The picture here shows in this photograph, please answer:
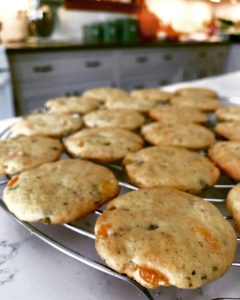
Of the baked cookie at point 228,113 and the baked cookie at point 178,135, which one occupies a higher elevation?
the baked cookie at point 228,113

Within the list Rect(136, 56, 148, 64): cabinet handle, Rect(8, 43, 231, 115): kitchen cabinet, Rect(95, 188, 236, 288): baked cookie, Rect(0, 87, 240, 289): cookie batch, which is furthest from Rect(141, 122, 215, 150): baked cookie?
Rect(136, 56, 148, 64): cabinet handle

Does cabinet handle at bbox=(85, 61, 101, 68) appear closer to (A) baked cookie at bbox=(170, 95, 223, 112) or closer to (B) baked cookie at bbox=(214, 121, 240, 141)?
(A) baked cookie at bbox=(170, 95, 223, 112)

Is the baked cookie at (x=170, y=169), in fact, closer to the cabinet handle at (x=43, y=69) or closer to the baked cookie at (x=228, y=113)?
the baked cookie at (x=228, y=113)

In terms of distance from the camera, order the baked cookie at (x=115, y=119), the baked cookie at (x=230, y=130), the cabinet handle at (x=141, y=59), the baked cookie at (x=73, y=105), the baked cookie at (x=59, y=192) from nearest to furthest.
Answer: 1. the baked cookie at (x=59, y=192)
2. the baked cookie at (x=230, y=130)
3. the baked cookie at (x=115, y=119)
4. the baked cookie at (x=73, y=105)
5. the cabinet handle at (x=141, y=59)

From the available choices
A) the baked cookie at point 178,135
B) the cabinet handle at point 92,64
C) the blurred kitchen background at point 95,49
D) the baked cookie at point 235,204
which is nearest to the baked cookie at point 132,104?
the baked cookie at point 178,135

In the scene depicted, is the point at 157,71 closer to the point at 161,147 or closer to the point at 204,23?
the point at 204,23

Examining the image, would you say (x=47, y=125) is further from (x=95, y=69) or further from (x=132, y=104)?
(x=95, y=69)

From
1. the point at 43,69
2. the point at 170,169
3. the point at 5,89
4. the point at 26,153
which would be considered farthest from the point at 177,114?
the point at 43,69
